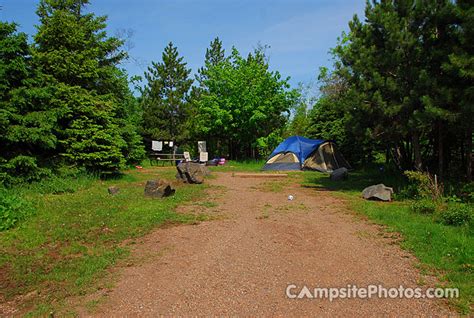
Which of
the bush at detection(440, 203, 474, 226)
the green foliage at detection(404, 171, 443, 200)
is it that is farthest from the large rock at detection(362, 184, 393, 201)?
the bush at detection(440, 203, 474, 226)

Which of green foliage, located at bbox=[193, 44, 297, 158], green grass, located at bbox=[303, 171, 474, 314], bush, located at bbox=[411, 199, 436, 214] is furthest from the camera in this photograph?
green foliage, located at bbox=[193, 44, 297, 158]

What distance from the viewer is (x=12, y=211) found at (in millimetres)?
6281

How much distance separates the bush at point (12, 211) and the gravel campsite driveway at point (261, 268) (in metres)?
2.51

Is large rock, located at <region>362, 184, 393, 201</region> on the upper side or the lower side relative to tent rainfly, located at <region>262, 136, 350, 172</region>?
lower

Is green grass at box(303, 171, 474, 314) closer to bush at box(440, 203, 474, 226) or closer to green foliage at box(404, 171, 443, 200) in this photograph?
bush at box(440, 203, 474, 226)

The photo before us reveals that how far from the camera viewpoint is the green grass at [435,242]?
3730mm

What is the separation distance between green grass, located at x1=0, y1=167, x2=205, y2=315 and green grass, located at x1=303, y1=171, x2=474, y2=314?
3758mm

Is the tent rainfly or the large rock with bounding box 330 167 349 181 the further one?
the tent rainfly

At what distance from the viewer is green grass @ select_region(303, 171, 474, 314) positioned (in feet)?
12.2

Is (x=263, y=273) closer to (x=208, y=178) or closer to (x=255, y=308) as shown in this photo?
(x=255, y=308)

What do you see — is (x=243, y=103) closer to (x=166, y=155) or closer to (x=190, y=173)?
(x=166, y=155)

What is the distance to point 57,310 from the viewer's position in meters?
3.17

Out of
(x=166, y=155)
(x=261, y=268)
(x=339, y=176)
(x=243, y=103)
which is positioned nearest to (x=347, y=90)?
(x=339, y=176)

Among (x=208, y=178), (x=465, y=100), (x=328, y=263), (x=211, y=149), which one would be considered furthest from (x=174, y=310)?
(x=211, y=149)
